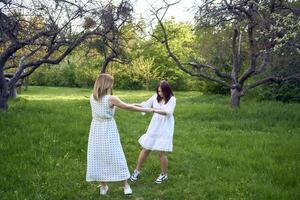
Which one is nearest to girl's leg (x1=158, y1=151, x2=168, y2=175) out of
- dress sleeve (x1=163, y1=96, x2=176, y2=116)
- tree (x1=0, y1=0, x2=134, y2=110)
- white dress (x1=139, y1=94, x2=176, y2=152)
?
white dress (x1=139, y1=94, x2=176, y2=152)

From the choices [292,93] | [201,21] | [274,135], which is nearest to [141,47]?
[292,93]

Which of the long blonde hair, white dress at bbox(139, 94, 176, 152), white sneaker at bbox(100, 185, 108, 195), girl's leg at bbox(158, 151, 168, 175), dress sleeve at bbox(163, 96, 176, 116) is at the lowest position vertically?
white sneaker at bbox(100, 185, 108, 195)

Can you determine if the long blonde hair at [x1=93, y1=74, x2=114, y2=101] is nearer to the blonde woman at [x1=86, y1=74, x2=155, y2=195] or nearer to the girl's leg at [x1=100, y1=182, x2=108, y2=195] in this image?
the blonde woman at [x1=86, y1=74, x2=155, y2=195]

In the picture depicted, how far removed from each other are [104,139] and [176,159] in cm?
323

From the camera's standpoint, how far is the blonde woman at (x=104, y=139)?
6.94 m

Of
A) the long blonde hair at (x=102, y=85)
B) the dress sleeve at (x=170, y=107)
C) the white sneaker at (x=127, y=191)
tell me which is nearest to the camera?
the long blonde hair at (x=102, y=85)

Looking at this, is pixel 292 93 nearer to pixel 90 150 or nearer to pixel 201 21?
pixel 201 21

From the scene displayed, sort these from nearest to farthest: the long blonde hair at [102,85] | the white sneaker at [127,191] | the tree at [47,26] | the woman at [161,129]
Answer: the long blonde hair at [102,85], the white sneaker at [127,191], the woman at [161,129], the tree at [47,26]

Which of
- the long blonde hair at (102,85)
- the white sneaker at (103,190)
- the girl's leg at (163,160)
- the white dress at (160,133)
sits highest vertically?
the long blonde hair at (102,85)

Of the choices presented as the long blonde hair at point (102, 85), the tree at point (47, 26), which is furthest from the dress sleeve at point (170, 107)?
the tree at point (47, 26)

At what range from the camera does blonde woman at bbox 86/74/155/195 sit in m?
6.94

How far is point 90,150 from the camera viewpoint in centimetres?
709

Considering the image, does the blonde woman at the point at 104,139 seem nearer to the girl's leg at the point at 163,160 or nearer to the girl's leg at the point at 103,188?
the girl's leg at the point at 103,188

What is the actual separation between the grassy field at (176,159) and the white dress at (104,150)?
42cm
